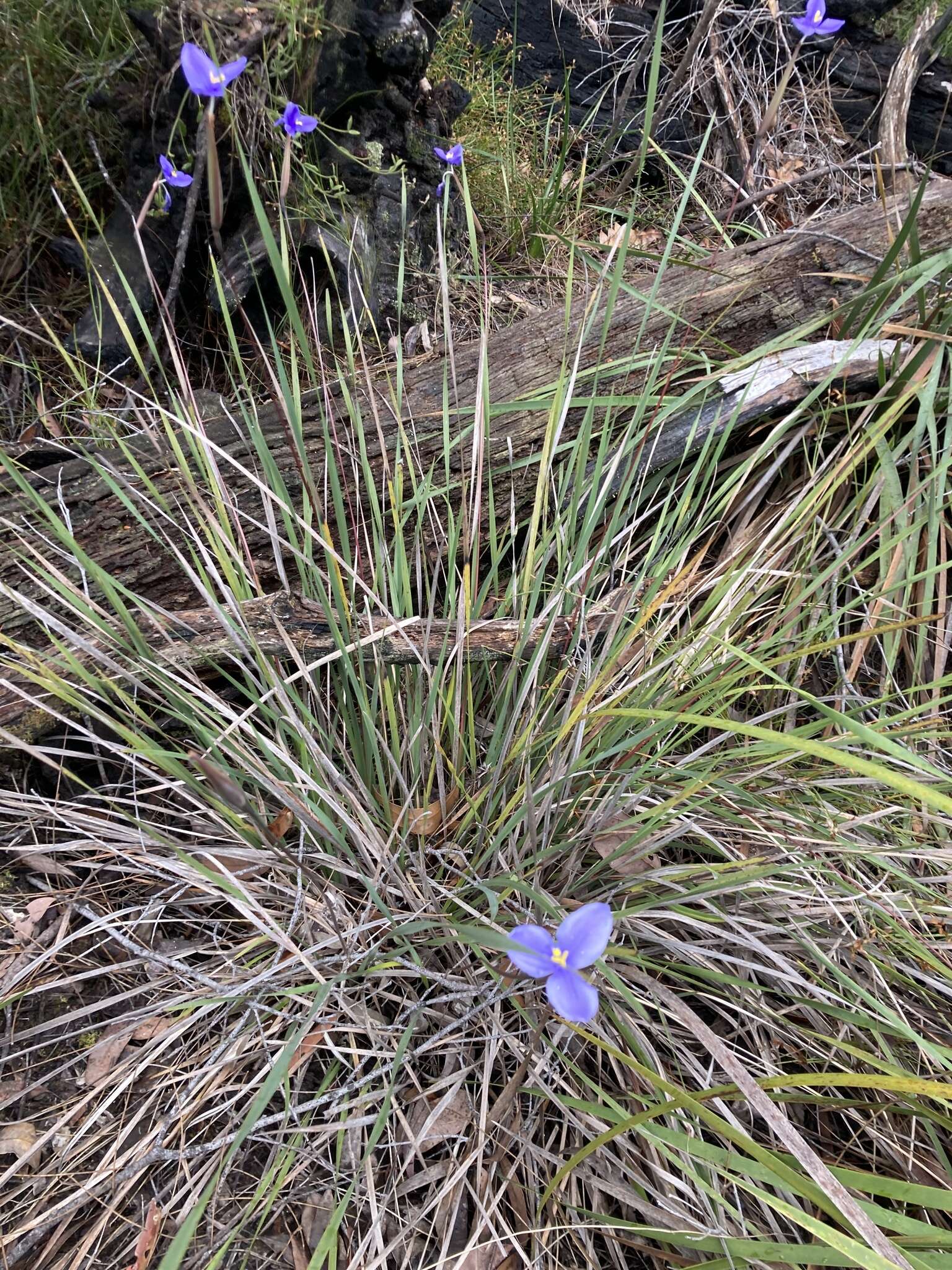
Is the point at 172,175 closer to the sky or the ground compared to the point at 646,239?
closer to the sky

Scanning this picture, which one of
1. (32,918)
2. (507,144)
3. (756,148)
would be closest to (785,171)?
(756,148)

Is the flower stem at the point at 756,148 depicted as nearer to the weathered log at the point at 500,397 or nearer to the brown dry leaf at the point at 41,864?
the weathered log at the point at 500,397

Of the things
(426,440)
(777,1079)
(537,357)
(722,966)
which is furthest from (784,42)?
(777,1079)

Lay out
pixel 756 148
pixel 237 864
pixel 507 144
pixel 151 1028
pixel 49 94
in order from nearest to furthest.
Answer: pixel 151 1028 < pixel 237 864 < pixel 49 94 < pixel 756 148 < pixel 507 144

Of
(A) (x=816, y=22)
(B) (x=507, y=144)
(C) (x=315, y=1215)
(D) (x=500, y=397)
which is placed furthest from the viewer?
(B) (x=507, y=144)

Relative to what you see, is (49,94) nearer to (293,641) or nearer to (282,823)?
(293,641)

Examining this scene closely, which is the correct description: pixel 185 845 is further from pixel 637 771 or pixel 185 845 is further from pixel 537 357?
pixel 537 357

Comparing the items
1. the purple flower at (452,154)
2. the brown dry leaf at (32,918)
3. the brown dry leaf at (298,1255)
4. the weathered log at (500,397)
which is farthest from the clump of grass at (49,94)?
the brown dry leaf at (298,1255)
